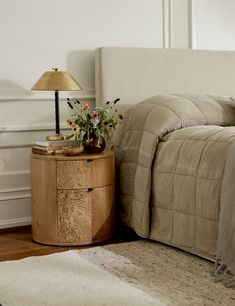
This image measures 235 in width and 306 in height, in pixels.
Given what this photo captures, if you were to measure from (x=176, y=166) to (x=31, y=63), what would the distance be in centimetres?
123

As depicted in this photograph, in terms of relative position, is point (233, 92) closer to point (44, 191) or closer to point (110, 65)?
point (110, 65)

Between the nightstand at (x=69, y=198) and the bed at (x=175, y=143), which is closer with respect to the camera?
the bed at (x=175, y=143)

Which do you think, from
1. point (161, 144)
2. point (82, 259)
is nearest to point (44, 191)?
point (82, 259)

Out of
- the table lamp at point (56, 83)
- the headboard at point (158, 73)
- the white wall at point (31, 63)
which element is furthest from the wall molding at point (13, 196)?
the headboard at point (158, 73)

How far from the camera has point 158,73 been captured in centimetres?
373

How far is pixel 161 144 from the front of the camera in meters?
3.01

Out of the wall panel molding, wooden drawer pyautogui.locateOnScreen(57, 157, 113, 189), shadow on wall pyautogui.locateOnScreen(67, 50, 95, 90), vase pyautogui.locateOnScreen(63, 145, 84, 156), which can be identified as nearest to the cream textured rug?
wooden drawer pyautogui.locateOnScreen(57, 157, 113, 189)

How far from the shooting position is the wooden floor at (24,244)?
2.85m

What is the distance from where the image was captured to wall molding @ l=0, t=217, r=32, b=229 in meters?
3.43

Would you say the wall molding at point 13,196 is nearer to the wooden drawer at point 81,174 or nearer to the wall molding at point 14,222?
the wall molding at point 14,222

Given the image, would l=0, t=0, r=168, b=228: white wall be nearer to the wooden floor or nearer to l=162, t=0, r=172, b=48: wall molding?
the wooden floor

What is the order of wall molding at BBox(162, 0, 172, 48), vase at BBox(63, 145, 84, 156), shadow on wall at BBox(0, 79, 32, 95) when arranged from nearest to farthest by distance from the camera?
vase at BBox(63, 145, 84, 156)
shadow on wall at BBox(0, 79, 32, 95)
wall molding at BBox(162, 0, 172, 48)

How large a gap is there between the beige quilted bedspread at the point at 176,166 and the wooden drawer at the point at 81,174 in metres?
0.23

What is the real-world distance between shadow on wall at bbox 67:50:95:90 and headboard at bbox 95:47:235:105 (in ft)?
0.32
